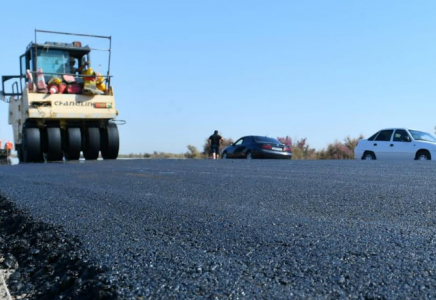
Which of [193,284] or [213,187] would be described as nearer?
[193,284]

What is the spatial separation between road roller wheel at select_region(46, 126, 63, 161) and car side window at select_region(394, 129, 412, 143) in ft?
38.3

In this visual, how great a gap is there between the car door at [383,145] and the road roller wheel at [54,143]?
36.9 feet

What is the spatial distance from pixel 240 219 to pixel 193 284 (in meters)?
1.68

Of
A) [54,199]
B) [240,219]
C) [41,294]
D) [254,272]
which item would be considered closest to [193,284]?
[254,272]

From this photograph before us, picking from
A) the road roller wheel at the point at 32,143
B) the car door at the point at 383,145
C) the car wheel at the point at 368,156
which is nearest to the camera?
the road roller wheel at the point at 32,143

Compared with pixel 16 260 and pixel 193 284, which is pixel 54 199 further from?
pixel 193 284

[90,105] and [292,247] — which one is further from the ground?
[90,105]

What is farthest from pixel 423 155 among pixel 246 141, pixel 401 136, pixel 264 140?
pixel 246 141

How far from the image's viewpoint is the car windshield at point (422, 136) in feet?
64.5

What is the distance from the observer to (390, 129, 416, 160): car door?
19625mm

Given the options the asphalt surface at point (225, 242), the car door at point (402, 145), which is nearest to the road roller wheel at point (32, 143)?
the asphalt surface at point (225, 242)

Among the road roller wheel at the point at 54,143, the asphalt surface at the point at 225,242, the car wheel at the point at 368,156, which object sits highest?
the road roller wheel at the point at 54,143

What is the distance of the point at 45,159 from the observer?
16750 mm

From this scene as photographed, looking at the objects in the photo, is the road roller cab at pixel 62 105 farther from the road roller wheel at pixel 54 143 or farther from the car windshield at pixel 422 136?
the car windshield at pixel 422 136
